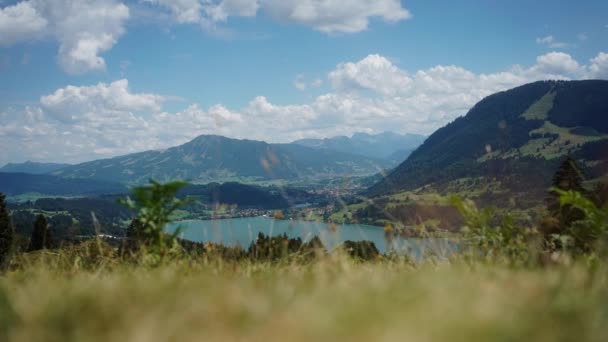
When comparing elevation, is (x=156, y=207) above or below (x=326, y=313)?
above

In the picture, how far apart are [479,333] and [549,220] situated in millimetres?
5043

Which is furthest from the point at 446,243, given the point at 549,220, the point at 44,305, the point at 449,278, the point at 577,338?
the point at 44,305

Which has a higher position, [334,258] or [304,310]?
[304,310]

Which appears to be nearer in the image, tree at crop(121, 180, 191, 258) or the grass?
the grass

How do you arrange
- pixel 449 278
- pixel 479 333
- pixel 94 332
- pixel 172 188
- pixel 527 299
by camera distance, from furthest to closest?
1. pixel 172 188
2. pixel 449 278
3. pixel 527 299
4. pixel 94 332
5. pixel 479 333

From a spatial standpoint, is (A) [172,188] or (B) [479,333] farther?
(A) [172,188]

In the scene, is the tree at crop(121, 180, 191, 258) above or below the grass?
above

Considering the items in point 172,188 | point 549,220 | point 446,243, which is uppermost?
point 172,188

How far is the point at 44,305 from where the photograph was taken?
2.58 meters

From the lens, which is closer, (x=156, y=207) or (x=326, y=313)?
(x=326, y=313)

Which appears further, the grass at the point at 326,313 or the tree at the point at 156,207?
the tree at the point at 156,207

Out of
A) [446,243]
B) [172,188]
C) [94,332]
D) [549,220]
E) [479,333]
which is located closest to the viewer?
[479,333]

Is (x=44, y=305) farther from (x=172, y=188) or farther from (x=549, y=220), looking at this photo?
(x=549, y=220)

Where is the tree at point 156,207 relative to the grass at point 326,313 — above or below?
above
